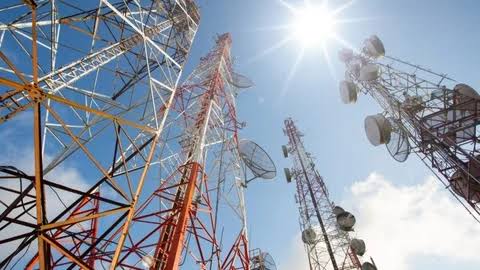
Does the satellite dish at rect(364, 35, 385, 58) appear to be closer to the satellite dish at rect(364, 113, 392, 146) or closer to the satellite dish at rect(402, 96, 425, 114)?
the satellite dish at rect(402, 96, 425, 114)

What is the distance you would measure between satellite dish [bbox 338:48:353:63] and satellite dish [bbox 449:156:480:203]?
8522 mm

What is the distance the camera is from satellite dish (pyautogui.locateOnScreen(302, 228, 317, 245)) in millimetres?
21375

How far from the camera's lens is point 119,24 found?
11016 millimetres

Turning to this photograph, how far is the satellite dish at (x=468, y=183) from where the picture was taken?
10.1 meters

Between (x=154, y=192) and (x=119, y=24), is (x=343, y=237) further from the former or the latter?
(x=119, y=24)

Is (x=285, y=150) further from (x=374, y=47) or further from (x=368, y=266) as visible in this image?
(x=374, y=47)

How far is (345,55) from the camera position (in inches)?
677

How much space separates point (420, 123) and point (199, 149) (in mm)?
8759

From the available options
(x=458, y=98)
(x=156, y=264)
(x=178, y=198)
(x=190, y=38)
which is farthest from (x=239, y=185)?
(x=458, y=98)

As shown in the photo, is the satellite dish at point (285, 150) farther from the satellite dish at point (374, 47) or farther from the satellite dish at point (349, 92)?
the satellite dish at point (374, 47)

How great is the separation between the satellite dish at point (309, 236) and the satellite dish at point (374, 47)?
42.1ft

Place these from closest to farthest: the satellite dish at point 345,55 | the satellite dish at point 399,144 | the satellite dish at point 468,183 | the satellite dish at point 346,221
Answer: the satellite dish at point 468,183, the satellite dish at point 399,144, the satellite dish at point 345,55, the satellite dish at point 346,221

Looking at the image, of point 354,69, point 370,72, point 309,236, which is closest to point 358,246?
point 309,236

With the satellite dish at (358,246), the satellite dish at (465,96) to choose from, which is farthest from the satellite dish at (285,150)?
the satellite dish at (465,96)
